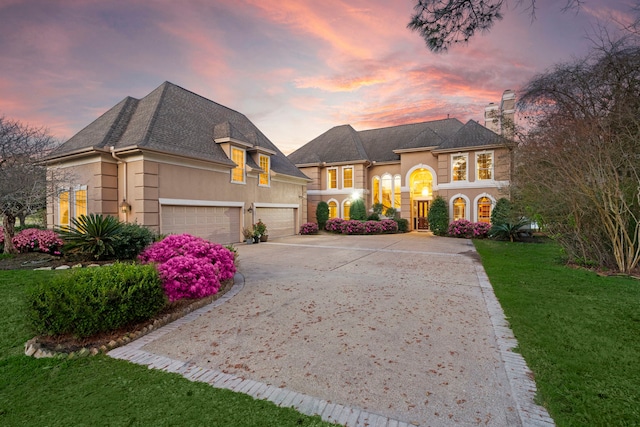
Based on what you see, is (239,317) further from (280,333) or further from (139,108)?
(139,108)

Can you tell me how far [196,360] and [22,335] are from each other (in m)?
2.67

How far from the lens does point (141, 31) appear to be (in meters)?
10.7

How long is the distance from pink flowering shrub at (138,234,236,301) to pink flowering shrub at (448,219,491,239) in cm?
1511

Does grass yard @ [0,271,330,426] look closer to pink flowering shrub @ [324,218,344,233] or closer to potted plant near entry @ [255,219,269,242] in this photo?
potted plant near entry @ [255,219,269,242]

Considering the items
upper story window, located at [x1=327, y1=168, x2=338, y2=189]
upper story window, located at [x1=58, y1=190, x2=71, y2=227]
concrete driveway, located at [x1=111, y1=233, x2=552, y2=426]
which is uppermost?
upper story window, located at [x1=327, y1=168, x2=338, y2=189]

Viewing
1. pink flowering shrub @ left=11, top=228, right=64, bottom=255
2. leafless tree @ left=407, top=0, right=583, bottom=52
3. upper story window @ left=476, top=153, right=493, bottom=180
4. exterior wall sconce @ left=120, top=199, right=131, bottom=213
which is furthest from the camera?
upper story window @ left=476, top=153, right=493, bottom=180

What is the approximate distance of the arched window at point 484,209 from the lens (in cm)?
1833

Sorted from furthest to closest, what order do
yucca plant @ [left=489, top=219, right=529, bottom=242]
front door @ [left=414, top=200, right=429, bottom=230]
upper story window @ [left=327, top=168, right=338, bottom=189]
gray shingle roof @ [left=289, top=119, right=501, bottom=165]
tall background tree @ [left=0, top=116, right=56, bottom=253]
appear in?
upper story window @ [left=327, top=168, right=338, bottom=189]
front door @ [left=414, top=200, right=429, bottom=230]
gray shingle roof @ [left=289, top=119, right=501, bottom=165]
yucca plant @ [left=489, top=219, right=529, bottom=242]
tall background tree @ [left=0, top=116, right=56, bottom=253]

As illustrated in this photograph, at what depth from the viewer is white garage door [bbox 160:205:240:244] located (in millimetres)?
11773

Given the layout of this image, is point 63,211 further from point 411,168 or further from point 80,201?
point 411,168

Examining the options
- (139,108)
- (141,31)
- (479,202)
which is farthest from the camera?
(479,202)

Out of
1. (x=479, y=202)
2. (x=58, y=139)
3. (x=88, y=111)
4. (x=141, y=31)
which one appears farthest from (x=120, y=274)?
(x=479, y=202)

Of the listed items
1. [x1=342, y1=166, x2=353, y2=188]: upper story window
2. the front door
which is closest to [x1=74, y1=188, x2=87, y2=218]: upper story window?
[x1=342, y1=166, x2=353, y2=188]: upper story window

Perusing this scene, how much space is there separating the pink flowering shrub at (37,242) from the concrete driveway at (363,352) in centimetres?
715
